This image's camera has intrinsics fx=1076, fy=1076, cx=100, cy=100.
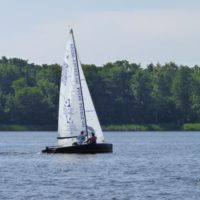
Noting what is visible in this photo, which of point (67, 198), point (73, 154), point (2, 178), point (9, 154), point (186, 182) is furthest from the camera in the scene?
point (9, 154)

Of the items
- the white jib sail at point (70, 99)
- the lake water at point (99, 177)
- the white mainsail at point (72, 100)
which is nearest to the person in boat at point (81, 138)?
the lake water at point (99, 177)

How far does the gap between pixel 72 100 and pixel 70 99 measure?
0.21 metres

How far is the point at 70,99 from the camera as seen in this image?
9681cm

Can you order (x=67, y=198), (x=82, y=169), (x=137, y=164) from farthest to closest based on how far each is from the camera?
(x=137, y=164)
(x=82, y=169)
(x=67, y=198)

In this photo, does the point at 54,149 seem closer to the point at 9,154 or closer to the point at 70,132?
the point at 70,132

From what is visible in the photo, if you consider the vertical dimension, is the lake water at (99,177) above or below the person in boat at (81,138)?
below

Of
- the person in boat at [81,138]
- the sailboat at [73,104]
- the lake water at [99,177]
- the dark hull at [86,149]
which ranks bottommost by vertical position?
the lake water at [99,177]

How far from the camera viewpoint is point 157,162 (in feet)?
297

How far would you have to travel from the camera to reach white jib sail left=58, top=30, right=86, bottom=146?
3789 inches

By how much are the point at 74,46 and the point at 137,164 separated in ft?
48.4

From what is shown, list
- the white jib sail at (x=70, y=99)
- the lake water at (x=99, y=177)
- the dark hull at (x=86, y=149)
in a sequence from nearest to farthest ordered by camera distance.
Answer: the lake water at (x=99, y=177) < the dark hull at (x=86, y=149) < the white jib sail at (x=70, y=99)

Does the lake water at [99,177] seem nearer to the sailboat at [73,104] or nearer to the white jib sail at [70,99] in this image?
the sailboat at [73,104]

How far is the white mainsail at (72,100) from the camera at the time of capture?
3782 inches

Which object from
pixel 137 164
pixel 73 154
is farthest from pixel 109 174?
pixel 73 154
